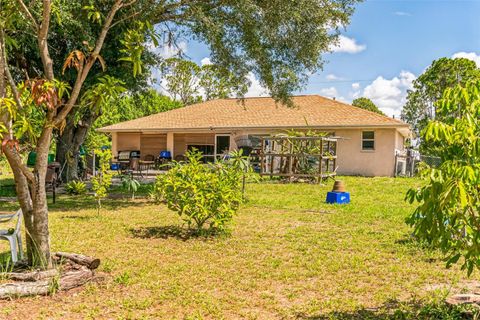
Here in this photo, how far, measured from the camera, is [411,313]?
3990 millimetres

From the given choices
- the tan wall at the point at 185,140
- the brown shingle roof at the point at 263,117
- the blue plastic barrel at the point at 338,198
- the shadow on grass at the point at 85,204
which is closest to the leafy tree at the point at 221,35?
the shadow on grass at the point at 85,204

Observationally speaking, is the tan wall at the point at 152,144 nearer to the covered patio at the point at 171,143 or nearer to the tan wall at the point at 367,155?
the covered patio at the point at 171,143

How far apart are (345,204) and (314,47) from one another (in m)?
4.41

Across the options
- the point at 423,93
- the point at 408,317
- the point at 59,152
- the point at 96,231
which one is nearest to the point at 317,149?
the point at 59,152

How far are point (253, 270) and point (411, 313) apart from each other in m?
1.99

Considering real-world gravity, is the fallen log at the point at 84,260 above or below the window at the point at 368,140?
below

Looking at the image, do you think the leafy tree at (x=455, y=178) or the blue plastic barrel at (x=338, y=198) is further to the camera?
the blue plastic barrel at (x=338, y=198)

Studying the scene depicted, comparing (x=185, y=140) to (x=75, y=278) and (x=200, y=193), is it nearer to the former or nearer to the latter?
(x=200, y=193)

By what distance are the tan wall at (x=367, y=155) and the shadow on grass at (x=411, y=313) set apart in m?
18.0

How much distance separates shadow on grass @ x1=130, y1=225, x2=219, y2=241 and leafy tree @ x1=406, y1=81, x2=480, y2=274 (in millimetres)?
4563

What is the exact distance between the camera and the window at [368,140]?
22219 mm

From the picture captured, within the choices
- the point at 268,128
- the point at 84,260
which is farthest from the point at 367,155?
the point at 84,260

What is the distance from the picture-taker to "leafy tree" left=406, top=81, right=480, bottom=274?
2.83 meters

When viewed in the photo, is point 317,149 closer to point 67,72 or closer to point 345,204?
point 345,204
